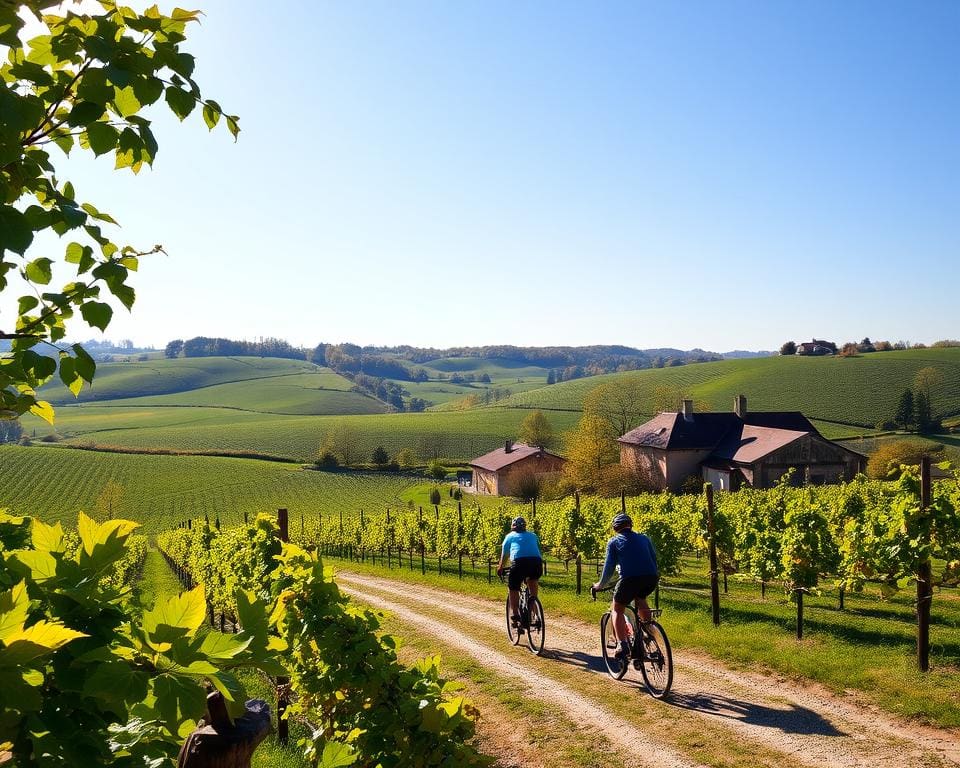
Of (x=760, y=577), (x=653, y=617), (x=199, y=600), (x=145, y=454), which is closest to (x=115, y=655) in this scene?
(x=199, y=600)

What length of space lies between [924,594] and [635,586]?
4.15 meters

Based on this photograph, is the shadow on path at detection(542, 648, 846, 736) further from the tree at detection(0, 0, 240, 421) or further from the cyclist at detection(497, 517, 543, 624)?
the tree at detection(0, 0, 240, 421)

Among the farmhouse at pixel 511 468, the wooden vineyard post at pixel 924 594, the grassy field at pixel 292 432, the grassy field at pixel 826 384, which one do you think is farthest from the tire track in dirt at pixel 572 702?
the grassy field at pixel 826 384

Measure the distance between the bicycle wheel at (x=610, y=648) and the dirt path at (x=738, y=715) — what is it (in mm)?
165

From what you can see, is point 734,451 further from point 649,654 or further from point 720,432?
point 649,654

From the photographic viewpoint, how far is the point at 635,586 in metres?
8.20

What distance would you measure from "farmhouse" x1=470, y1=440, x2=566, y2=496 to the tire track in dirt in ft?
179

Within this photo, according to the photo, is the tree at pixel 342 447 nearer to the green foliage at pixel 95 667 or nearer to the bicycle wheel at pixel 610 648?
the bicycle wheel at pixel 610 648

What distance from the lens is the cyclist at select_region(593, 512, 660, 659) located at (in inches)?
322

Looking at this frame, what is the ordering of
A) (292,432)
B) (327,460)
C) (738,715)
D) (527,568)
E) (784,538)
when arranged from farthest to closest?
(292,432), (327,460), (784,538), (527,568), (738,715)

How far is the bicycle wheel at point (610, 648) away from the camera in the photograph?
899 cm

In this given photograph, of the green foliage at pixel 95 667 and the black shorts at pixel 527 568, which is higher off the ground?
the green foliage at pixel 95 667

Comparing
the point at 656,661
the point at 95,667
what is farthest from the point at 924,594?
the point at 95,667

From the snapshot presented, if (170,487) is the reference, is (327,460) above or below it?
above
